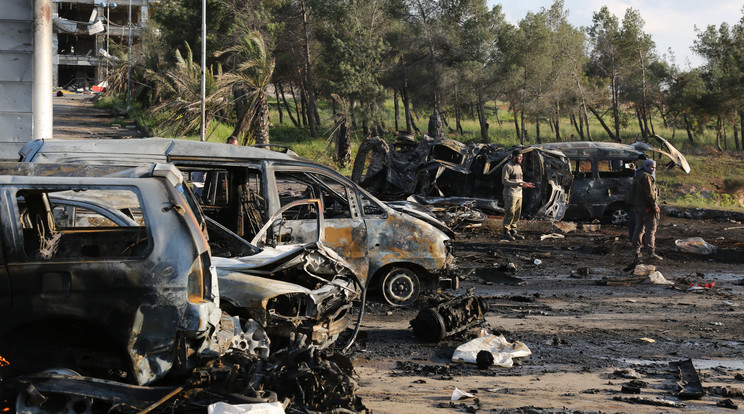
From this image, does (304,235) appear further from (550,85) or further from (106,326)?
(550,85)

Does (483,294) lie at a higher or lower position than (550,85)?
lower

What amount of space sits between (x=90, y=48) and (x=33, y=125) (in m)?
85.3

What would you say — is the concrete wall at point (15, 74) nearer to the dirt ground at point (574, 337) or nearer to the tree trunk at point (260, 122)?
the dirt ground at point (574, 337)

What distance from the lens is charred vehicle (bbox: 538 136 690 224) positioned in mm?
17703

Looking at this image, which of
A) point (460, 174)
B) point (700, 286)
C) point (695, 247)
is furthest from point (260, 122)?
point (700, 286)

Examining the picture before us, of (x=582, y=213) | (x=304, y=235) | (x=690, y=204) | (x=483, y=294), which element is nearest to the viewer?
(x=304, y=235)

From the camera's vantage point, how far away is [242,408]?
13.3ft

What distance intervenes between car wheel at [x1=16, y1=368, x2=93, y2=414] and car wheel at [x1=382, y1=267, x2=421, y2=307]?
4.94 metres

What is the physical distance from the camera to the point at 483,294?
10.2 metres

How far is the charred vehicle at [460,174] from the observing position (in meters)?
17.4

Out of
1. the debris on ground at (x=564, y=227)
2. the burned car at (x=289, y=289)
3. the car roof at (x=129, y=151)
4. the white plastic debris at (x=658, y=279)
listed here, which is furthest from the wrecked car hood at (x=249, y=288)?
the debris on ground at (x=564, y=227)

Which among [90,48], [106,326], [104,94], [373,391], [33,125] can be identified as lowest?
[373,391]

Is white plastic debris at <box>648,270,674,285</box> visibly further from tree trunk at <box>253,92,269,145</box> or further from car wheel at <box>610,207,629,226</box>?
tree trunk at <box>253,92,269,145</box>

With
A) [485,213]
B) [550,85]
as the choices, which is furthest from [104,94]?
[485,213]
